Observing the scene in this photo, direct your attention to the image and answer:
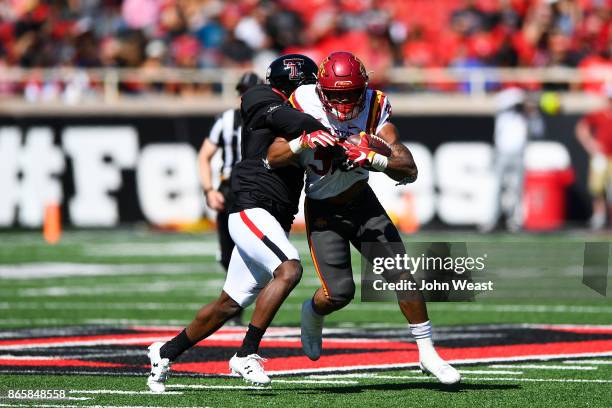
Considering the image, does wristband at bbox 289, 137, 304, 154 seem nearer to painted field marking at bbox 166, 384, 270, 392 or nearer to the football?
the football

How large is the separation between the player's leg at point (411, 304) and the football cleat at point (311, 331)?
511 millimetres

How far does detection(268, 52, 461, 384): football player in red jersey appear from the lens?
23.3ft

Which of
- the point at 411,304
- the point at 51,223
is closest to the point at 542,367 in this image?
the point at 411,304

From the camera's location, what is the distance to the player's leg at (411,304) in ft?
23.8

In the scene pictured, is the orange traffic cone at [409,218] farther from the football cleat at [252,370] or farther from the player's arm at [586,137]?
the football cleat at [252,370]

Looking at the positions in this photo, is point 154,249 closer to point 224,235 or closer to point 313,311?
point 224,235

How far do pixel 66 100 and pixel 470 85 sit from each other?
5971 millimetres

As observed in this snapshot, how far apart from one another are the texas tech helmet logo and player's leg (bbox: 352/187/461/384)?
0.79 m

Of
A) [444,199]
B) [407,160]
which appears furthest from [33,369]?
[444,199]

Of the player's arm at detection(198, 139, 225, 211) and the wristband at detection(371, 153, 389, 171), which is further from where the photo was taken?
the player's arm at detection(198, 139, 225, 211)

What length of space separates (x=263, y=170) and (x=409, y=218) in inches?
478

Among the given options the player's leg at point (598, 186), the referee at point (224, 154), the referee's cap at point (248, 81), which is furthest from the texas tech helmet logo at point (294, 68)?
the player's leg at point (598, 186)

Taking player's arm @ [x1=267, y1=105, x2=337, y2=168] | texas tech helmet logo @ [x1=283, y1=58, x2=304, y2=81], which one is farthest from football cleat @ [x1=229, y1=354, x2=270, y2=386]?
texas tech helmet logo @ [x1=283, y1=58, x2=304, y2=81]

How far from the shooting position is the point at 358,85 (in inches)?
280
